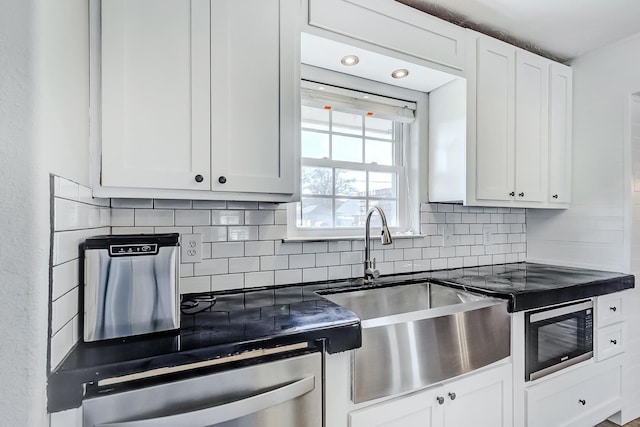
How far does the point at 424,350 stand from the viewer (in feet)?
4.24

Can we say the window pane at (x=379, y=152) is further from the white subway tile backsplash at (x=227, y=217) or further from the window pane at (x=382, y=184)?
the white subway tile backsplash at (x=227, y=217)

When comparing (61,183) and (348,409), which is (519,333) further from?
(61,183)

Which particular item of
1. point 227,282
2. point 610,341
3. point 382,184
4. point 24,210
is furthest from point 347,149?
point 610,341

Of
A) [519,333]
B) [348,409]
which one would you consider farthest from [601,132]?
[348,409]

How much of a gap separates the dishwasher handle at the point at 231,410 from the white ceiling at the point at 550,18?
1.94m

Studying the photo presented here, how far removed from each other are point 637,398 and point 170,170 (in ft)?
10.3

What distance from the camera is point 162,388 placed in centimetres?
89

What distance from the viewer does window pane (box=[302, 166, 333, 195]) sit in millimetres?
1983

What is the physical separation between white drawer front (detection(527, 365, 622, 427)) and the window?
1159mm

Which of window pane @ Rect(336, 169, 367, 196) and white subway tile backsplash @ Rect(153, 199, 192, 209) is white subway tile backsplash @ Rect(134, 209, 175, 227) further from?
window pane @ Rect(336, 169, 367, 196)

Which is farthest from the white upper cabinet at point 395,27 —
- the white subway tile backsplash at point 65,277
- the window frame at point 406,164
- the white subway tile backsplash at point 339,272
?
the white subway tile backsplash at point 65,277

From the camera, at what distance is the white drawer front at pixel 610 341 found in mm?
2002

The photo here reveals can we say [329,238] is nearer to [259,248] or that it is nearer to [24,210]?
[259,248]

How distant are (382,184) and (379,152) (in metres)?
0.21
